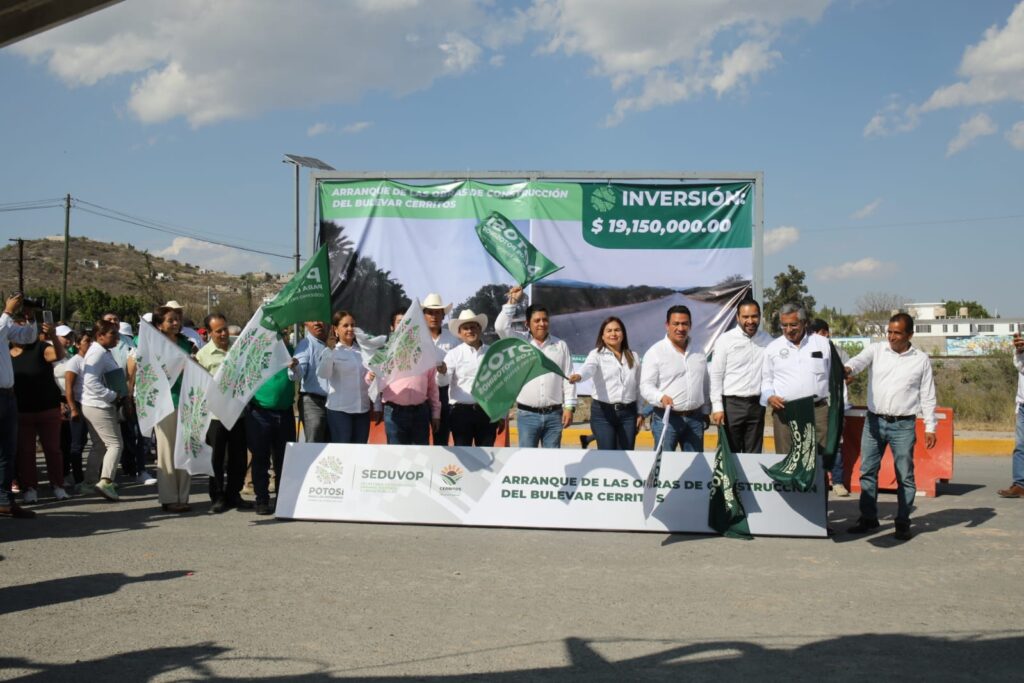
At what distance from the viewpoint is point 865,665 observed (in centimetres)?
464

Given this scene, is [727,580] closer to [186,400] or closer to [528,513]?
[528,513]

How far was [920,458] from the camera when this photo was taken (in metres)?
10.3

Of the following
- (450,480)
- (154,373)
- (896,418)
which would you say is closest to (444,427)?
(450,480)

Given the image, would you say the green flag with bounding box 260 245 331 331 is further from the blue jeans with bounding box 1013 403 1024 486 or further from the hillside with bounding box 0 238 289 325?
the hillside with bounding box 0 238 289 325

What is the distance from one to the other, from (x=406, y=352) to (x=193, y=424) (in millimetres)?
2175

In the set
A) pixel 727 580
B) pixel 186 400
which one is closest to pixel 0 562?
pixel 186 400

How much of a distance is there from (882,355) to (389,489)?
4.71 m

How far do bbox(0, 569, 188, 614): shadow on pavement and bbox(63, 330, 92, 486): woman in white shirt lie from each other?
418 cm

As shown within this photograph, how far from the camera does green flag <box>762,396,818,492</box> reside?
25.6 ft

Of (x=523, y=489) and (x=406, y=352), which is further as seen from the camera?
(x=406, y=352)

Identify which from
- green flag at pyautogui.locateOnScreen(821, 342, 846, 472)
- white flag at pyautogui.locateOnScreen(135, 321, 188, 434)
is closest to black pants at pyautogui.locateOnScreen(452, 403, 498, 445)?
white flag at pyautogui.locateOnScreen(135, 321, 188, 434)

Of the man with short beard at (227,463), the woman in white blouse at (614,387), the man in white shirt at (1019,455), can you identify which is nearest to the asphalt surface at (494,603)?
the man with short beard at (227,463)

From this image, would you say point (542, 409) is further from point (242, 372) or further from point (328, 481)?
point (242, 372)

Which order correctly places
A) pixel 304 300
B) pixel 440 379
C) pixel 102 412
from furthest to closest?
pixel 102 412
pixel 440 379
pixel 304 300
